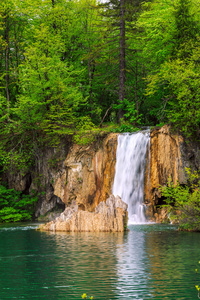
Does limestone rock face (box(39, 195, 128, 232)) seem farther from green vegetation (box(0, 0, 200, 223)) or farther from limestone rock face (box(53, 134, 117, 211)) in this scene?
green vegetation (box(0, 0, 200, 223))

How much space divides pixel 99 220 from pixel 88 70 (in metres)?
20.0

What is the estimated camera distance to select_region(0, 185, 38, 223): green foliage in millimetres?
29578

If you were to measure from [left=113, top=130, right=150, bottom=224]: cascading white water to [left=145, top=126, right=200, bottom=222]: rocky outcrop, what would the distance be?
44 cm

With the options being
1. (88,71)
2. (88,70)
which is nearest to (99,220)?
(88,70)

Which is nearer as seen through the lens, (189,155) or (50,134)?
(189,155)

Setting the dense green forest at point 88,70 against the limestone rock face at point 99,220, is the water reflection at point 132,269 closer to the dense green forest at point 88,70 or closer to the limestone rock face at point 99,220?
the limestone rock face at point 99,220

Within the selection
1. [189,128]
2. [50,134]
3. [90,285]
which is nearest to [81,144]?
[50,134]

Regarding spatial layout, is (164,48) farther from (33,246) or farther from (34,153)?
(33,246)

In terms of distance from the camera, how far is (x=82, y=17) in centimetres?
3800

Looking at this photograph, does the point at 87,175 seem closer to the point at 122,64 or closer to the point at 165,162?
the point at 165,162

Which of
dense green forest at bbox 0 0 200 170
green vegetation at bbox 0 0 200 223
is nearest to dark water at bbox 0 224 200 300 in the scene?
dense green forest at bbox 0 0 200 170

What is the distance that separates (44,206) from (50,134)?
216 inches

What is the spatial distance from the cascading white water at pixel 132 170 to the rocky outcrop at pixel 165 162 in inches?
17.3

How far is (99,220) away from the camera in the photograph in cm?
2047
